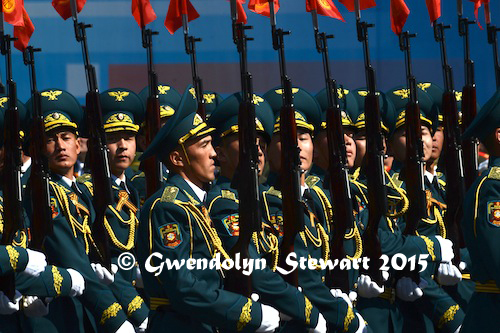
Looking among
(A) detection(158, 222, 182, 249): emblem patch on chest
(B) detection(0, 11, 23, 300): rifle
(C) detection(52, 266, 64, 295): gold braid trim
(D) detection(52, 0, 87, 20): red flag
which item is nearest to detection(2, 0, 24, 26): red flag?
(B) detection(0, 11, 23, 300): rifle

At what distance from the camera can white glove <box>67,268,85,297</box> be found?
26.7 ft

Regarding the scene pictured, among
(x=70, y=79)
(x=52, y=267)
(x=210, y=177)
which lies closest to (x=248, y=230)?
(x=210, y=177)

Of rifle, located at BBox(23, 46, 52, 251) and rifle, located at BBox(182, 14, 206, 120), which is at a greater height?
rifle, located at BBox(182, 14, 206, 120)

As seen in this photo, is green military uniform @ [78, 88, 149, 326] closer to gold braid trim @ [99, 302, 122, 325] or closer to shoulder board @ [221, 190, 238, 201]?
gold braid trim @ [99, 302, 122, 325]

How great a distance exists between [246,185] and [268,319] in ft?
2.71

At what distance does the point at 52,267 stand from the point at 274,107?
2355 millimetres

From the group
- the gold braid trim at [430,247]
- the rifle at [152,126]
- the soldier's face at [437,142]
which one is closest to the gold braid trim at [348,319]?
the gold braid trim at [430,247]

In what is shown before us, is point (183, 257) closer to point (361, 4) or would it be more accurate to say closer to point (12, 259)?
point (12, 259)

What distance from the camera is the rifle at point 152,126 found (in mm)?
9914

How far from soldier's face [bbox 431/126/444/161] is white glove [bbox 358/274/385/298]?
6.38ft

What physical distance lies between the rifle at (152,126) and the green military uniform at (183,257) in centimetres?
256

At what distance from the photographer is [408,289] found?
30.9 ft

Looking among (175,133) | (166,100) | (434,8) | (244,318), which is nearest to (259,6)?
(166,100)

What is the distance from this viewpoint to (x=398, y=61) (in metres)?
16.2
